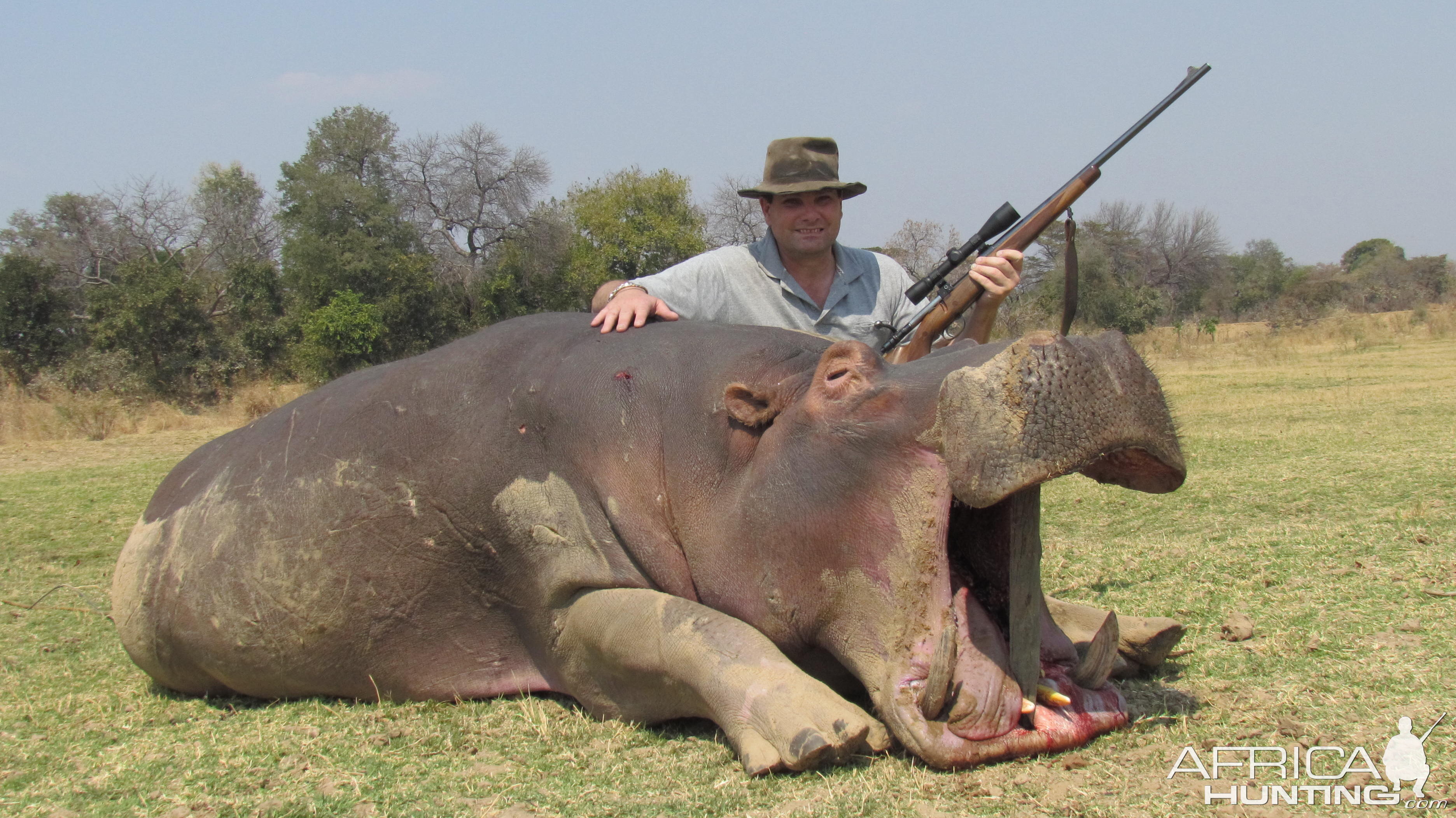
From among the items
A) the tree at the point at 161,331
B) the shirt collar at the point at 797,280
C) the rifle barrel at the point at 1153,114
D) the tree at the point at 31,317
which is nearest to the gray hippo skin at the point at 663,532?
the shirt collar at the point at 797,280

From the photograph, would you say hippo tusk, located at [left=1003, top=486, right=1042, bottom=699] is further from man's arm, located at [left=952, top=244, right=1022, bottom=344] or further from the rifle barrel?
the rifle barrel

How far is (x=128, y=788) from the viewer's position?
3.14 m

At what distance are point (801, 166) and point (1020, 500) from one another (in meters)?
2.55

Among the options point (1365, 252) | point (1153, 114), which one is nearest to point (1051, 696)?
point (1153, 114)

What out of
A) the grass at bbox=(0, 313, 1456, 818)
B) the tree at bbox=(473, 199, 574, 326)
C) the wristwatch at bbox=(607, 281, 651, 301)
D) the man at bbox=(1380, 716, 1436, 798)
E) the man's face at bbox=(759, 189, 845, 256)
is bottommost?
the grass at bbox=(0, 313, 1456, 818)

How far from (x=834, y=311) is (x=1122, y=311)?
2725 cm

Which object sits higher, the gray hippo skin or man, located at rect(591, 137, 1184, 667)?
man, located at rect(591, 137, 1184, 667)

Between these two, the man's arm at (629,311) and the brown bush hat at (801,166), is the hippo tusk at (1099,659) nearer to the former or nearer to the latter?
the man's arm at (629,311)

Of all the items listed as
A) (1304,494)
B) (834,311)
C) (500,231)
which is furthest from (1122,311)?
(834,311)

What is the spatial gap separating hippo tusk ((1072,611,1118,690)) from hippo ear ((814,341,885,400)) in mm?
863

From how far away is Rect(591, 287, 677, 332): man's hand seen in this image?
3980 mm

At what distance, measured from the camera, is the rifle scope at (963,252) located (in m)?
5.02

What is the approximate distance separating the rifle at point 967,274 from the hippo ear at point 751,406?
1391 mm

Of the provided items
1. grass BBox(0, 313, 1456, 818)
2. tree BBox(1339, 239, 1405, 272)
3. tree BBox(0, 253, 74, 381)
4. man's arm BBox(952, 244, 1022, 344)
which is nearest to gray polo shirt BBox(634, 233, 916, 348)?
man's arm BBox(952, 244, 1022, 344)
